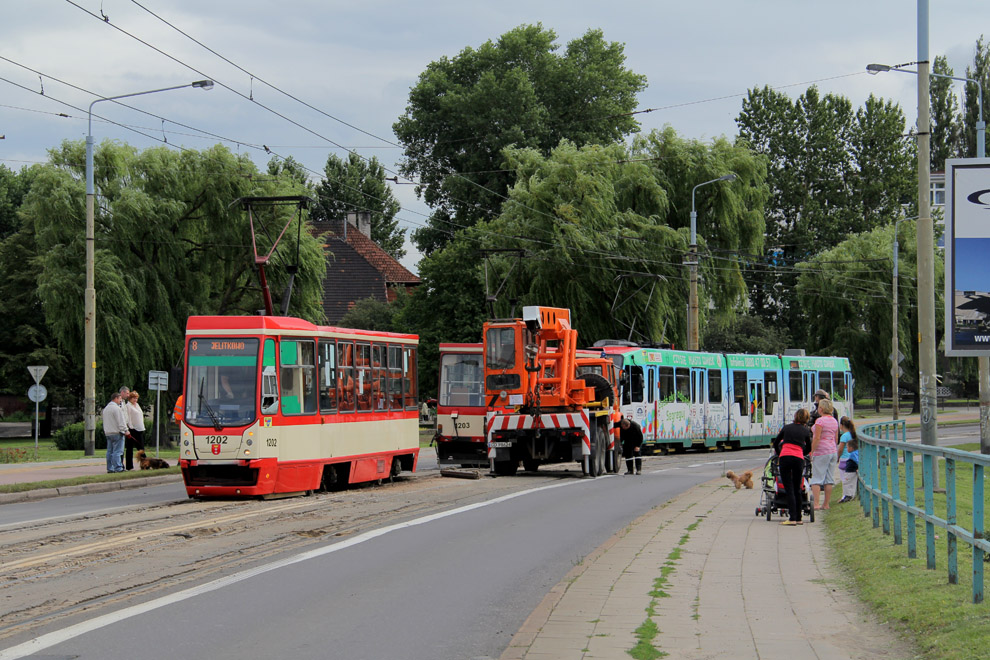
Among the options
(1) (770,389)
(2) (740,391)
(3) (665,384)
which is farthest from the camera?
(1) (770,389)

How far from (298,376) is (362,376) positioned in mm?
2737

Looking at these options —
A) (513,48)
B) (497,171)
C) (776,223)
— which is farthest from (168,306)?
(776,223)

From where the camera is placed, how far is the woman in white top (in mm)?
26141

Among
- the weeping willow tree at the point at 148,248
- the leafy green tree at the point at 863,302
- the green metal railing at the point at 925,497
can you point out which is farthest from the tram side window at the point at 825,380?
the green metal railing at the point at 925,497

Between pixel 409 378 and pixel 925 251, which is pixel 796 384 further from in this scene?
pixel 925 251

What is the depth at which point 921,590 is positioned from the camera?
978 cm

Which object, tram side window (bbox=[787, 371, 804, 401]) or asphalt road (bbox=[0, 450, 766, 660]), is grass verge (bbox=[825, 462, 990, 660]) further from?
tram side window (bbox=[787, 371, 804, 401])

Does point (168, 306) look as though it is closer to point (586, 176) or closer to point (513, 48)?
point (586, 176)

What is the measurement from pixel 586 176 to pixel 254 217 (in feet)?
42.1

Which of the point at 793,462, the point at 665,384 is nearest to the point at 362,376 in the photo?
the point at 793,462

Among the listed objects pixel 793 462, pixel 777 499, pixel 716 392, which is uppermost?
pixel 716 392

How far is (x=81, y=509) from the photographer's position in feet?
61.3

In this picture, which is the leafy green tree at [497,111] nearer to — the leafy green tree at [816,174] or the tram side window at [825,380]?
the leafy green tree at [816,174]

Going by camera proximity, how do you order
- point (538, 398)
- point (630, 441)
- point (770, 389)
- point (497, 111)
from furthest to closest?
1. point (497, 111)
2. point (770, 389)
3. point (630, 441)
4. point (538, 398)
